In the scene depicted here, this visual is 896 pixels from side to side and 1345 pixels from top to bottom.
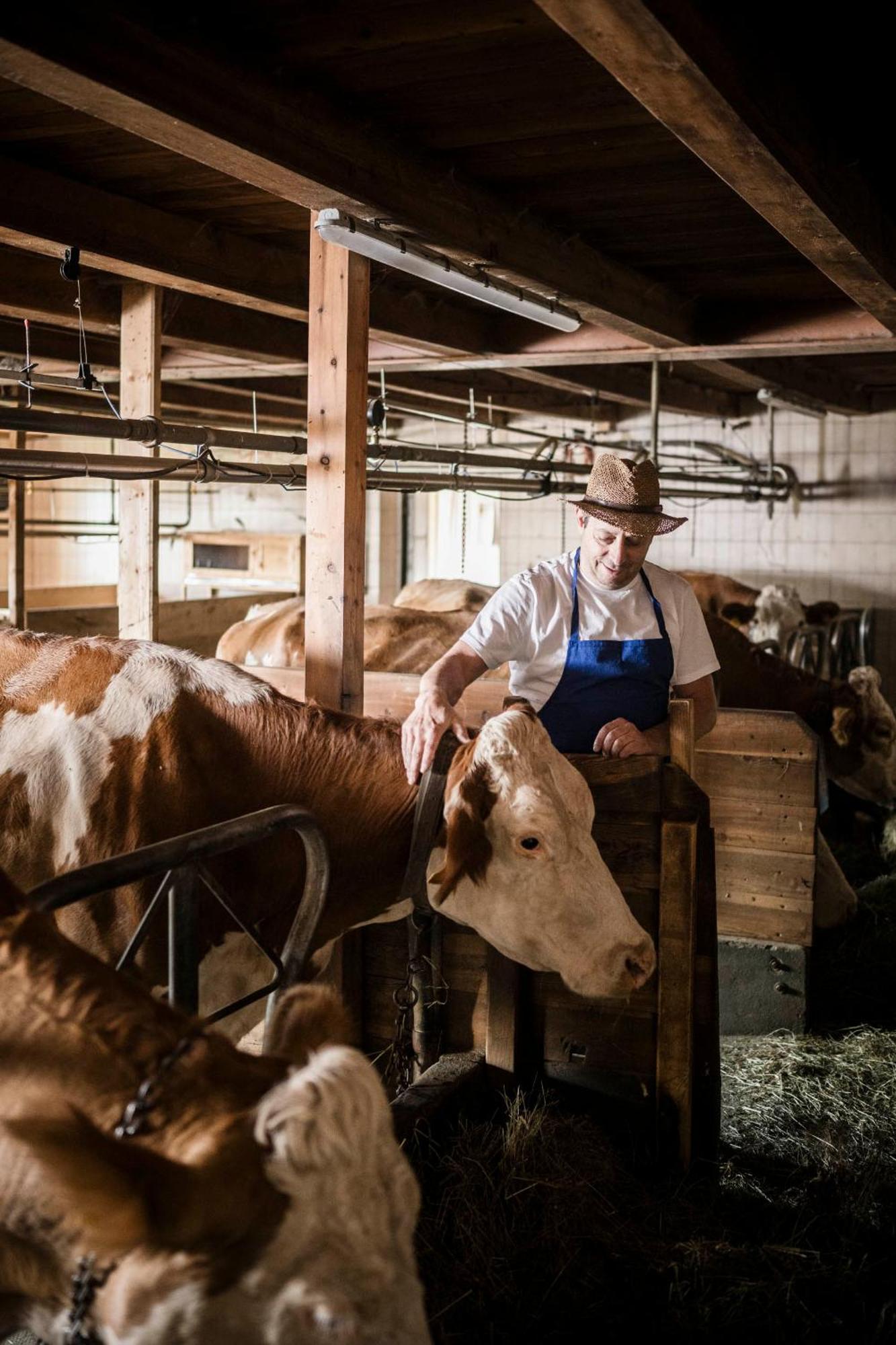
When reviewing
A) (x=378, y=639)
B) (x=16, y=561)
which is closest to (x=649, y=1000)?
(x=378, y=639)

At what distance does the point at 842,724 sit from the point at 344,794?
173 inches

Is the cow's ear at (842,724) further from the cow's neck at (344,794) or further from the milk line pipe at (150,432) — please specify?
the cow's neck at (344,794)

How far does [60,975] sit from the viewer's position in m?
1.54

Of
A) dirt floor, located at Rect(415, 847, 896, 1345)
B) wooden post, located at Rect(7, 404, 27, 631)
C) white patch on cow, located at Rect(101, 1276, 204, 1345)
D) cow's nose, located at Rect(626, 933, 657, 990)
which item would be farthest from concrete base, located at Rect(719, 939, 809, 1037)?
wooden post, located at Rect(7, 404, 27, 631)

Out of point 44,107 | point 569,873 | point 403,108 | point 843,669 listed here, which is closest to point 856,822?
point 843,669

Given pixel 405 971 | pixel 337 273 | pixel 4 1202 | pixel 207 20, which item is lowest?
pixel 405 971

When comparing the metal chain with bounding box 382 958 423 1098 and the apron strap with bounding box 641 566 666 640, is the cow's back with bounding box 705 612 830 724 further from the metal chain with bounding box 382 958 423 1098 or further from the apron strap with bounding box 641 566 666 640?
the metal chain with bounding box 382 958 423 1098

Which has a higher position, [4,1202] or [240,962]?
[4,1202]

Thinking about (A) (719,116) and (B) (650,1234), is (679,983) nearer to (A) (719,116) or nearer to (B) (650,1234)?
(B) (650,1234)

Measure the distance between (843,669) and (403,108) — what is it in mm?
7708

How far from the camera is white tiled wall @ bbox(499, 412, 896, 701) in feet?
34.8

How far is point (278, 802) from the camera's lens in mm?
2807

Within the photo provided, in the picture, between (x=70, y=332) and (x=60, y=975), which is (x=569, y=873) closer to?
(x=60, y=975)

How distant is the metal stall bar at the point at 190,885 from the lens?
5.92ft
